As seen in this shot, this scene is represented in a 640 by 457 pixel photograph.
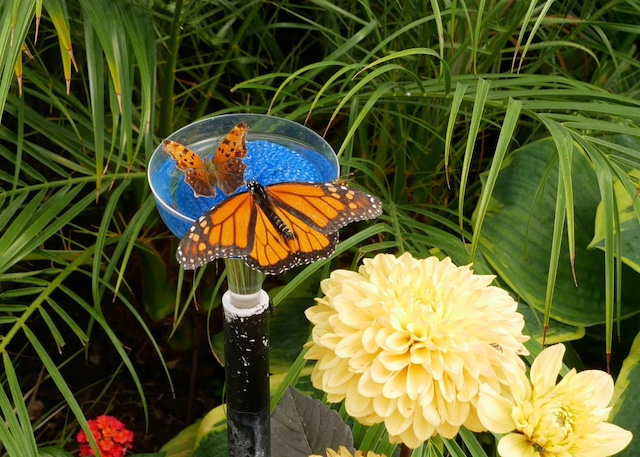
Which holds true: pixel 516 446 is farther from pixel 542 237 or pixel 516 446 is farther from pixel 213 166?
pixel 542 237

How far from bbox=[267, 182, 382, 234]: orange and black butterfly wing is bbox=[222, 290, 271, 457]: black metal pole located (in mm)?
66

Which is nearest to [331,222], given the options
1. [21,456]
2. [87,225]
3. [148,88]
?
[148,88]

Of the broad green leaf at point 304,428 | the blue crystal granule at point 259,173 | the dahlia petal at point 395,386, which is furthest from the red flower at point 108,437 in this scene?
the dahlia petal at point 395,386

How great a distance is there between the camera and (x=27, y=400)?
1.40 metres

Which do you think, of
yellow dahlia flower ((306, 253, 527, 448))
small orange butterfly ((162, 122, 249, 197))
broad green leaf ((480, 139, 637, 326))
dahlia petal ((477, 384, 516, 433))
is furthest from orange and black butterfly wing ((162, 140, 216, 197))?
broad green leaf ((480, 139, 637, 326))

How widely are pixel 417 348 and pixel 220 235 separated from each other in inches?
5.9

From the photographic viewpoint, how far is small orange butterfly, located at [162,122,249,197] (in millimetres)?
522

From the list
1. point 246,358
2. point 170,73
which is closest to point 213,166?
point 246,358

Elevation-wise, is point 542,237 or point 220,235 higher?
point 220,235

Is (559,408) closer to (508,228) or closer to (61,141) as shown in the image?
(508,228)

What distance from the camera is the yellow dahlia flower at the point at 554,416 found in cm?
41

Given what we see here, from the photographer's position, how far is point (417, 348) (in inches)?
17.6

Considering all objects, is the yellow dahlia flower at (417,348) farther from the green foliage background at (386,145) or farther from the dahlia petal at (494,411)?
the green foliage background at (386,145)

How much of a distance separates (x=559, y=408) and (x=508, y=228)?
72 centimetres
